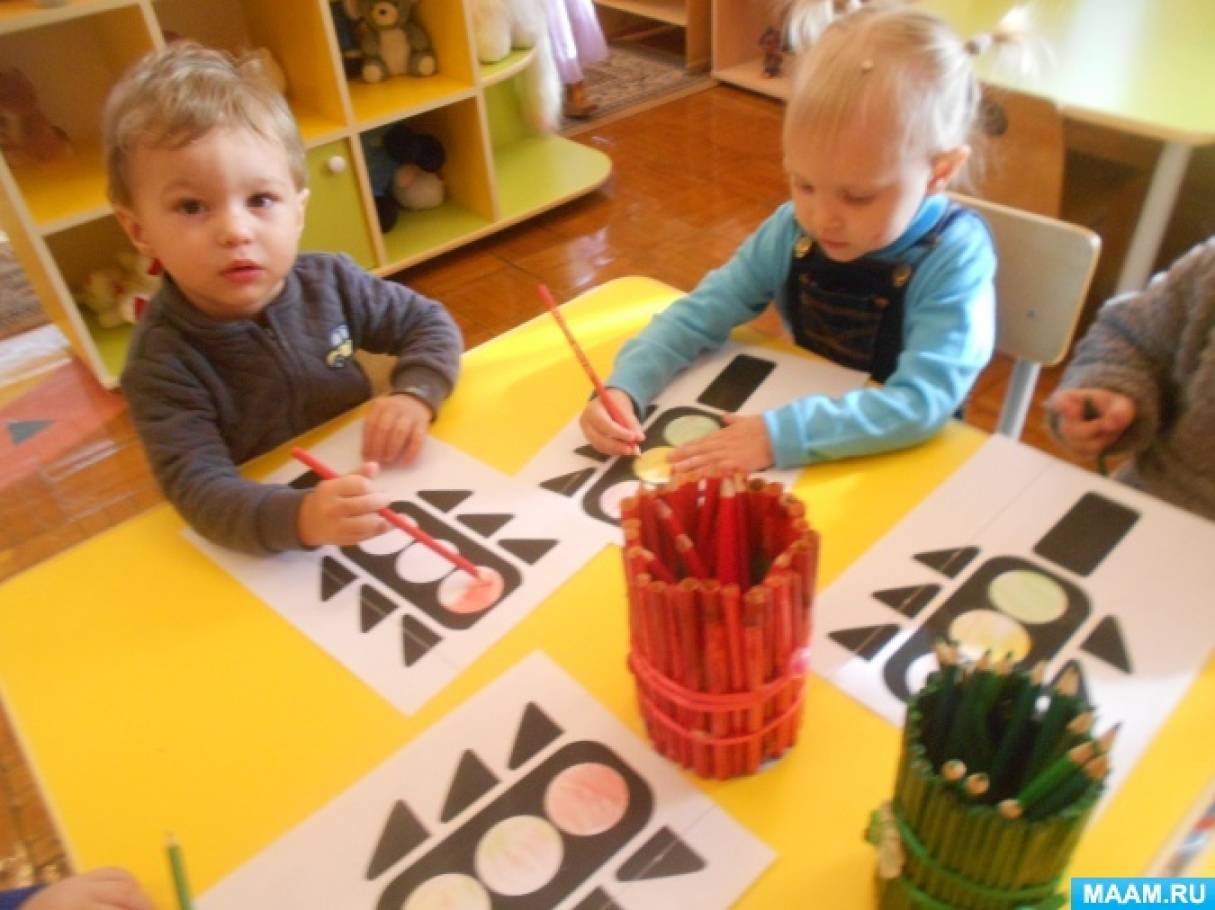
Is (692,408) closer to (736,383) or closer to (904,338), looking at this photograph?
(736,383)

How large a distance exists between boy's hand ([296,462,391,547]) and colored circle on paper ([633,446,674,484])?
21 centimetres

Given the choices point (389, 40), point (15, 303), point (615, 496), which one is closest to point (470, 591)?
point (615, 496)

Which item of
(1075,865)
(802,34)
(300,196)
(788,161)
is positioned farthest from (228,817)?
(802,34)

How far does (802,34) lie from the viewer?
0.96 meters

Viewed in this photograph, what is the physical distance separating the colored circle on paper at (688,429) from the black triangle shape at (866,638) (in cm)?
24

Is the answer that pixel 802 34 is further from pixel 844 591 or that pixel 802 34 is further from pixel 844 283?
pixel 844 591

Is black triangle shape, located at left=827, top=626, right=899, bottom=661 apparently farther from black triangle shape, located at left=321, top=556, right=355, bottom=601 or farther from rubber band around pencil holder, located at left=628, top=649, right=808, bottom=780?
black triangle shape, located at left=321, top=556, right=355, bottom=601

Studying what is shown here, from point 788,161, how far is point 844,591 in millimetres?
427

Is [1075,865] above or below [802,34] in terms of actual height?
below

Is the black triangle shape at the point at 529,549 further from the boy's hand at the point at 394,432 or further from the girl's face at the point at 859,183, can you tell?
the girl's face at the point at 859,183

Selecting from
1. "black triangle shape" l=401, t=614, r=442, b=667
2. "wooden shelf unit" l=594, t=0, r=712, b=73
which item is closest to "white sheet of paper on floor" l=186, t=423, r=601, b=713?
"black triangle shape" l=401, t=614, r=442, b=667

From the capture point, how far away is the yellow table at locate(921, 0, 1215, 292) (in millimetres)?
1328

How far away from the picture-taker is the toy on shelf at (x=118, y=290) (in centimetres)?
205

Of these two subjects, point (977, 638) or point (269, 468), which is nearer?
point (977, 638)
